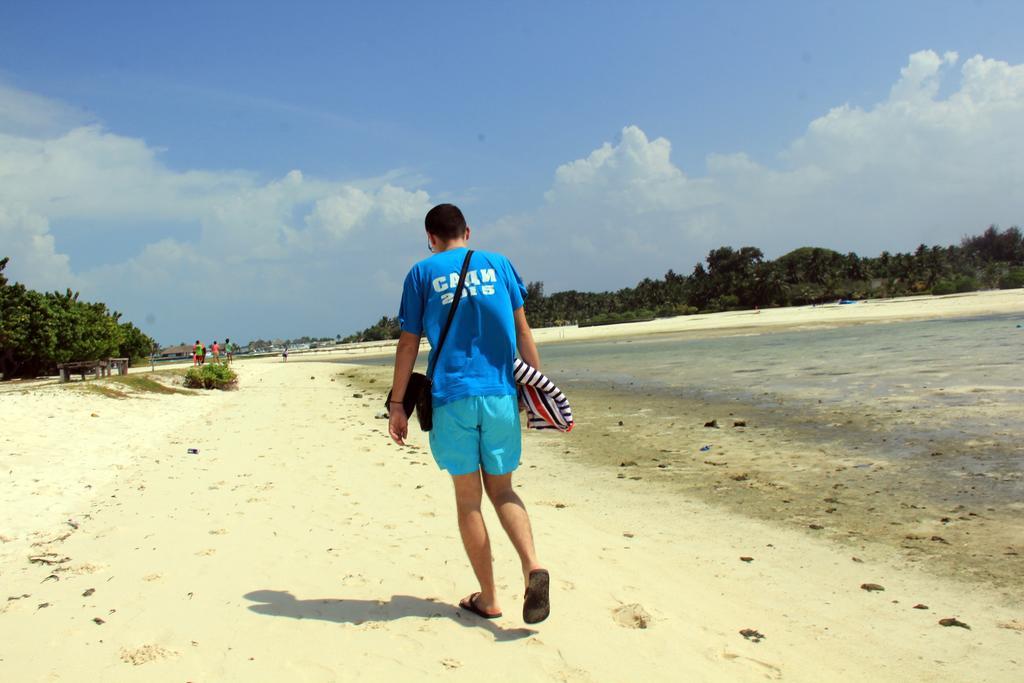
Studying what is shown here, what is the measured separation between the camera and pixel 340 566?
418 centimetres

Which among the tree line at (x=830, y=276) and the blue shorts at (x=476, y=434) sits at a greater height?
the tree line at (x=830, y=276)

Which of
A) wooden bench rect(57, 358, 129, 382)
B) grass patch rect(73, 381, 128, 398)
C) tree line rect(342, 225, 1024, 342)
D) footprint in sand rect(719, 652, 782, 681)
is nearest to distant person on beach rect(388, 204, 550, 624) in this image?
footprint in sand rect(719, 652, 782, 681)

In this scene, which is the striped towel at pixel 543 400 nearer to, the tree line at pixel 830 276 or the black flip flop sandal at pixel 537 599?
the black flip flop sandal at pixel 537 599

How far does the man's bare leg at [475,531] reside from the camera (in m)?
3.31

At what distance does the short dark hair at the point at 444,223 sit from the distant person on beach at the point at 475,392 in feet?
0.34

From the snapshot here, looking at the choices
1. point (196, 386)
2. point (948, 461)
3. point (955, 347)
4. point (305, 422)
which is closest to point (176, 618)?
point (948, 461)

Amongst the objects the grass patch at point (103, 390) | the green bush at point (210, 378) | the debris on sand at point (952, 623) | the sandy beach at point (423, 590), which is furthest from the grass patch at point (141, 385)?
the debris on sand at point (952, 623)

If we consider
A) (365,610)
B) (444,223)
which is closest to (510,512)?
(365,610)

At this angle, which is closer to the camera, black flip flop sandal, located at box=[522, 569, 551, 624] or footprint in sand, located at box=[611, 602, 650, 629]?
black flip flop sandal, located at box=[522, 569, 551, 624]

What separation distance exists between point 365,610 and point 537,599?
95 centimetres

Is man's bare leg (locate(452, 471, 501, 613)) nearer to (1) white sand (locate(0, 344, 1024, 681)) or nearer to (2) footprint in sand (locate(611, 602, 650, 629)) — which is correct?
(1) white sand (locate(0, 344, 1024, 681))

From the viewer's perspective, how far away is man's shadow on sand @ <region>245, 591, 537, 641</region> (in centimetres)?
337

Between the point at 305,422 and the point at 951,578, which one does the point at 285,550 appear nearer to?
the point at 951,578

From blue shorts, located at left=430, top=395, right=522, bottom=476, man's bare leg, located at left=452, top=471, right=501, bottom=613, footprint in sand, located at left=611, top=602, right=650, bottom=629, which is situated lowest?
footprint in sand, located at left=611, top=602, right=650, bottom=629
